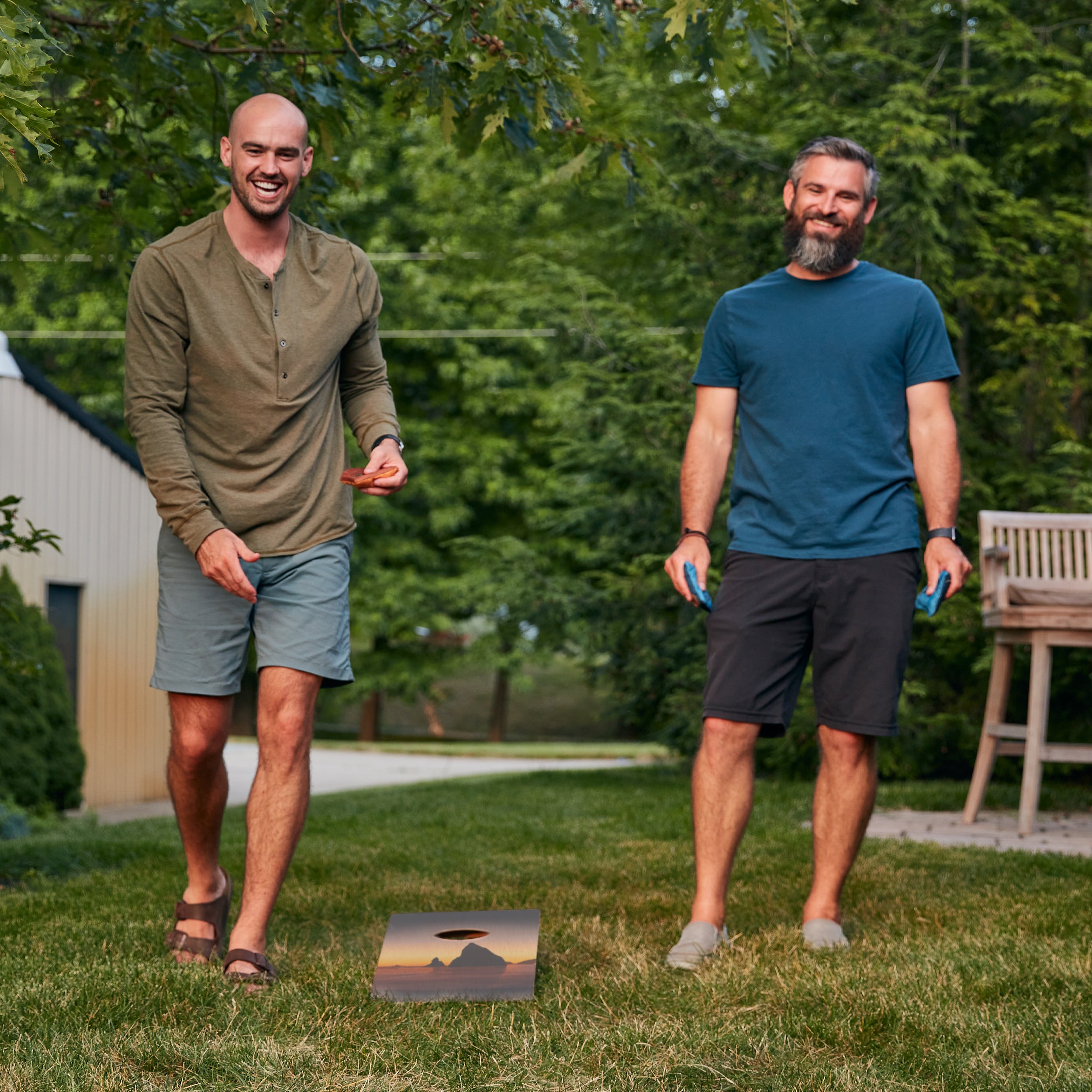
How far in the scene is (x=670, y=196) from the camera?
11.0 metres

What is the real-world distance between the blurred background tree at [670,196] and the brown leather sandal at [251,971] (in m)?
1.69

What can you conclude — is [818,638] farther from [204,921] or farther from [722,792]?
[204,921]

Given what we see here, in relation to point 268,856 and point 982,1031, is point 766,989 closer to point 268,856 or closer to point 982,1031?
point 982,1031

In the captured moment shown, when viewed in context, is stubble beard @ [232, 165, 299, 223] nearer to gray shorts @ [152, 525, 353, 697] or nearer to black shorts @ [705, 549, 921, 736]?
gray shorts @ [152, 525, 353, 697]

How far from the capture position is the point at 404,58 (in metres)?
4.21

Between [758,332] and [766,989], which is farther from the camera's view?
[758,332]

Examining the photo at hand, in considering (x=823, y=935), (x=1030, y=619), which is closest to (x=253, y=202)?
(x=823, y=935)

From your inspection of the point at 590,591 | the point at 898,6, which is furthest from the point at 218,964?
the point at 898,6

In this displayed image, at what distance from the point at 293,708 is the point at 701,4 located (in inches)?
76.9

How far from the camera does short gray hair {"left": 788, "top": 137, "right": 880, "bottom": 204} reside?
361 centimetres

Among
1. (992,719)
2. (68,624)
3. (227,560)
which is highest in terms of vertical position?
(227,560)

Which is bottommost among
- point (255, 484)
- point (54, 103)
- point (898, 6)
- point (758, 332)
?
point (255, 484)

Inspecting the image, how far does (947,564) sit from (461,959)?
61.3 inches

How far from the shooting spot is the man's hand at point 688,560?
3.53 meters
